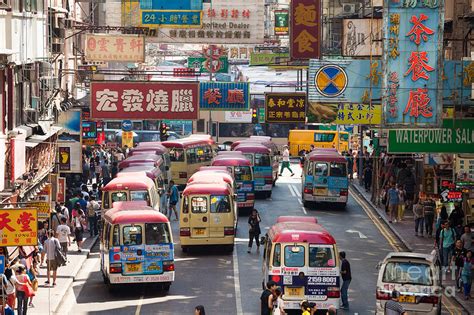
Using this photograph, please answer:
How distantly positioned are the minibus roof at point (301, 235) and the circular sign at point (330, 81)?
13.3m

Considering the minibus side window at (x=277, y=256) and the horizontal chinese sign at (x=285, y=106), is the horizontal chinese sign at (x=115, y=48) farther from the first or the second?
the minibus side window at (x=277, y=256)

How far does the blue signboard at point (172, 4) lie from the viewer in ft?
184

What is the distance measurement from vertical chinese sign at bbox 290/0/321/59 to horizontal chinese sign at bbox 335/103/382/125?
7.93m

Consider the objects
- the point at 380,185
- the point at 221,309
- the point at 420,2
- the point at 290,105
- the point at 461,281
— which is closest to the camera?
the point at 221,309

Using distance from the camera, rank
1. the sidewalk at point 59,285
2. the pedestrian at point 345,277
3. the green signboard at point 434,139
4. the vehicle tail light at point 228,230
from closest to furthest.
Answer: the pedestrian at point 345,277, the sidewalk at point 59,285, the green signboard at point 434,139, the vehicle tail light at point 228,230

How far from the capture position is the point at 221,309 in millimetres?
30266

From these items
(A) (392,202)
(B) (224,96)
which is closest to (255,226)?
(A) (392,202)

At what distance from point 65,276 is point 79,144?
14.2 meters

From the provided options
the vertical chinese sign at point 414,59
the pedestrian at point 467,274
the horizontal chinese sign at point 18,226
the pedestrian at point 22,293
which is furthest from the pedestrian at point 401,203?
the horizontal chinese sign at point 18,226

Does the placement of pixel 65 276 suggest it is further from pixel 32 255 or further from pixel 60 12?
pixel 60 12

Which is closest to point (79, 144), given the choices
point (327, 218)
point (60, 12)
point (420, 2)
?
point (60, 12)

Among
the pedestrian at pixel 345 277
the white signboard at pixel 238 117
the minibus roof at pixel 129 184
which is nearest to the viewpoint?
the pedestrian at pixel 345 277

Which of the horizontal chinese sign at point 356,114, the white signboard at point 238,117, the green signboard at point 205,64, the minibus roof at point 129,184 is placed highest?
the green signboard at point 205,64

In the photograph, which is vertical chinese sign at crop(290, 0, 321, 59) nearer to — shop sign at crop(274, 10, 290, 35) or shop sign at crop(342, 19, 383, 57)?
shop sign at crop(342, 19, 383, 57)
